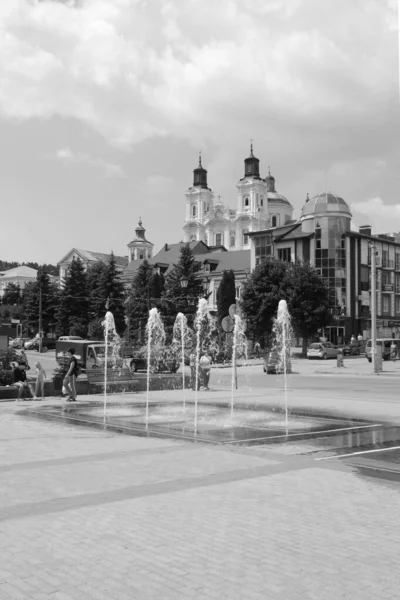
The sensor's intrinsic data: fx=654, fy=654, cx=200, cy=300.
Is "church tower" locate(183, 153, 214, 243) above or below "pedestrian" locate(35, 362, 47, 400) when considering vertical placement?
above

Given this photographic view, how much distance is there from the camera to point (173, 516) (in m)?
6.19

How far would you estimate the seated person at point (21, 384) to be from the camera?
63.3 ft

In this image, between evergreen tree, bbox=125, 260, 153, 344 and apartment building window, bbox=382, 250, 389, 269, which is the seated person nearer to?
evergreen tree, bbox=125, 260, 153, 344

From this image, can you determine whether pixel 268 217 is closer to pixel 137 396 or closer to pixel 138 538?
pixel 137 396

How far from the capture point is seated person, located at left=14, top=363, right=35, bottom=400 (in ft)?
63.3

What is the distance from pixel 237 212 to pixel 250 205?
2.87 metres

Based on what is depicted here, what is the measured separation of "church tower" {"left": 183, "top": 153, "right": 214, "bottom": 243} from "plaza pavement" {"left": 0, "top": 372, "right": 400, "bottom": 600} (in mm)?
124960

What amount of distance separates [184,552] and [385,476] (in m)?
3.89

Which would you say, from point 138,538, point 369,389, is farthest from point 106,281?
point 138,538

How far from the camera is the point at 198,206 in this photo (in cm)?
13762

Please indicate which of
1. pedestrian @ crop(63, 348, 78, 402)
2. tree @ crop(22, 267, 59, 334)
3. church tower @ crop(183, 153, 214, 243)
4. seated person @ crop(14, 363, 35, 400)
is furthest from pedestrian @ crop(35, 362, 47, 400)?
church tower @ crop(183, 153, 214, 243)

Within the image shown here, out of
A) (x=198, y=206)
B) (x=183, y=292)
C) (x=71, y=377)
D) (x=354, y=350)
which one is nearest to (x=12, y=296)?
(x=198, y=206)

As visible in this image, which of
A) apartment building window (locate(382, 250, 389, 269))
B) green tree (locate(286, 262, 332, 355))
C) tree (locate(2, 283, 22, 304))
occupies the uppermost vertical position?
apartment building window (locate(382, 250, 389, 269))

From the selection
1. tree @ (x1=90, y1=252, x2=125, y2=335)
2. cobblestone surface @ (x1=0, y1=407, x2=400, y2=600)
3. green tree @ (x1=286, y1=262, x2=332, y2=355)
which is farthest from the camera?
tree @ (x1=90, y1=252, x2=125, y2=335)
